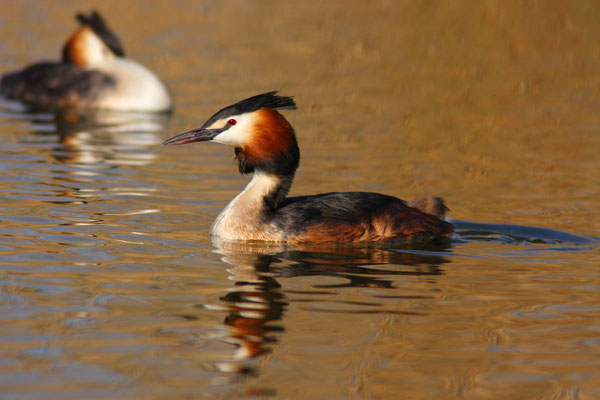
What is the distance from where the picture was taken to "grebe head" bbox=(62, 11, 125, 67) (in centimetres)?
1812

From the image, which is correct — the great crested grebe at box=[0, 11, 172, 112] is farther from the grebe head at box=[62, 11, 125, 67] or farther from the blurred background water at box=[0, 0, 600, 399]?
A: the blurred background water at box=[0, 0, 600, 399]

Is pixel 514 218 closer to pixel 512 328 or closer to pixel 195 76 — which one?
pixel 512 328

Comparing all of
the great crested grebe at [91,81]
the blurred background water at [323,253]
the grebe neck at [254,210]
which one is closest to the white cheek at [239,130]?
the grebe neck at [254,210]

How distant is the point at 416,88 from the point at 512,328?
11977 millimetres

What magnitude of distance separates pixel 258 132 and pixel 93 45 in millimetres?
9411

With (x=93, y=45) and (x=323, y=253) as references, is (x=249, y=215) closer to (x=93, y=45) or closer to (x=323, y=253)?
(x=323, y=253)

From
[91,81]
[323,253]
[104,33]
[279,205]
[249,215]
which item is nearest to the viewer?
[323,253]

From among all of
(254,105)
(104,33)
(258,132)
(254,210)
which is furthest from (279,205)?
(104,33)

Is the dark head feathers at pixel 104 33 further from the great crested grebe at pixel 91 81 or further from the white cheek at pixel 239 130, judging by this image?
the white cheek at pixel 239 130

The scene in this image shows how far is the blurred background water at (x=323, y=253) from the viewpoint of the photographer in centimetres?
622

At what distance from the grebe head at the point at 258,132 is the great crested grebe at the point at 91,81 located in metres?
7.73

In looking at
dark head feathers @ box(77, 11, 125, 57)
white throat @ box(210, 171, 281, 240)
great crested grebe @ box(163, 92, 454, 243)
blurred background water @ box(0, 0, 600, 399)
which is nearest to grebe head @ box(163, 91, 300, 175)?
great crested grebe @ box(163, 92, 454, 243)

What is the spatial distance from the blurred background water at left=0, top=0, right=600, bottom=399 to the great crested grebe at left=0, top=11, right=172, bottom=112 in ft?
1.77

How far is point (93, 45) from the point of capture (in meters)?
18.2
